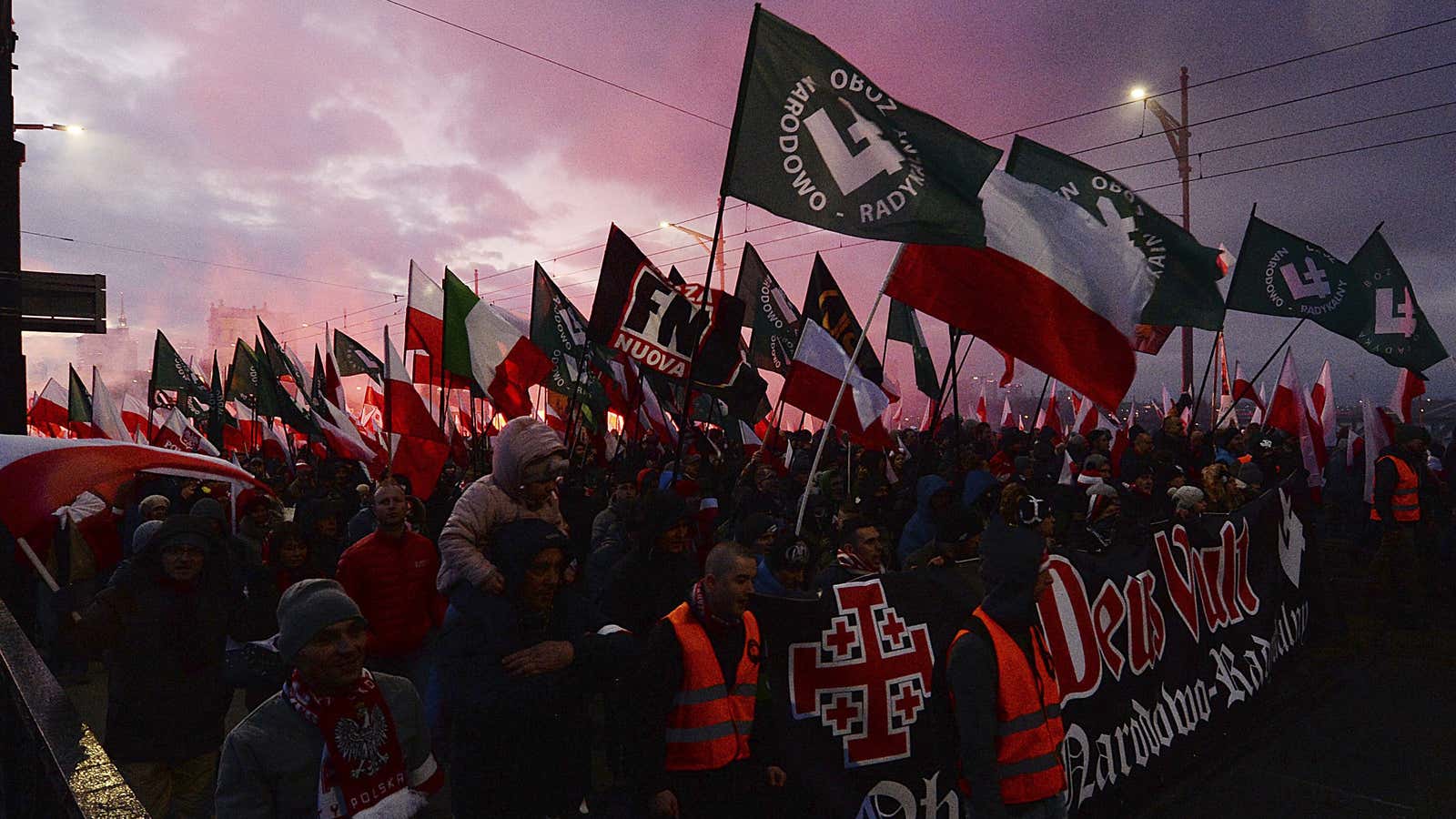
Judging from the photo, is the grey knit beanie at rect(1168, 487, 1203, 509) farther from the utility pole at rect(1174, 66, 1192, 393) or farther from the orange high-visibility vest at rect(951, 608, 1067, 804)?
the utility pole at rect(1174, 66, 1192, 393)

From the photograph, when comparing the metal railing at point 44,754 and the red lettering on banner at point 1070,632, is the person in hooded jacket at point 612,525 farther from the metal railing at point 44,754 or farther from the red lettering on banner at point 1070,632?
the metal railing at point 44,754

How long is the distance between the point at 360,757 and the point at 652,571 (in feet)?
7.63

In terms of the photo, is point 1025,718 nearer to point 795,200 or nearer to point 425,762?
point 425,762

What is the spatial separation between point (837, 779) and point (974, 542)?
2.00 meters

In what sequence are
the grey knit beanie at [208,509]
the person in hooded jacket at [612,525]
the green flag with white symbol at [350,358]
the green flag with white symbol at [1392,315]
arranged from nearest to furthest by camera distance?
the grey knit beanie at [208,509]
the person in hooded jacket at [612,525]
the green flag with white symbol at [1392,315]
the green flag with white symbol at [350,358]

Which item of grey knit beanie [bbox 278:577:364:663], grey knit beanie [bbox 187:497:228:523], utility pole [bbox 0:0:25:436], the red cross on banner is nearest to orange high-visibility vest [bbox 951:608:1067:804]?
the red cross on banner

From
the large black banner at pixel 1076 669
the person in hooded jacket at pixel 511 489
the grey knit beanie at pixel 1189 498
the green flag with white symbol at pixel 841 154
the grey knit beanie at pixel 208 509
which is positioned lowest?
the large black banner at pixel 1076 669

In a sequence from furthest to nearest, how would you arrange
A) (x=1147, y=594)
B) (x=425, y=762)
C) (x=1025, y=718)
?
(x=1147, y=594)
(x=1025, y=718)
(x=425, y=762)

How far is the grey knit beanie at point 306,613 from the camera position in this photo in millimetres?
2184

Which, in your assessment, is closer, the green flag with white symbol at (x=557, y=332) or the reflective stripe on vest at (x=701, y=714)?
the reflective stripe on vest at (x=701, y=714)

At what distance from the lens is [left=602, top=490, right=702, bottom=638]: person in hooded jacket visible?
4398 mm

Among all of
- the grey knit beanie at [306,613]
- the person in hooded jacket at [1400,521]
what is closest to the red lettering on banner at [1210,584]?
the person in hooded jacket at [1400,521]

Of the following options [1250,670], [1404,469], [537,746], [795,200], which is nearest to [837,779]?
[537,746]

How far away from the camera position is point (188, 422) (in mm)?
17531
